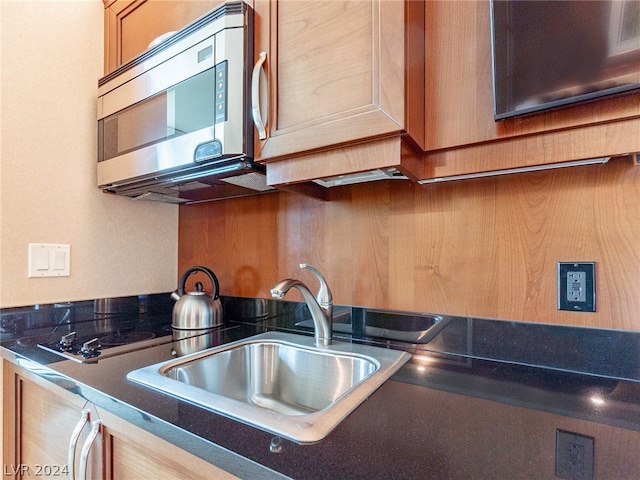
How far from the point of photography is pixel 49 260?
48.2 inches

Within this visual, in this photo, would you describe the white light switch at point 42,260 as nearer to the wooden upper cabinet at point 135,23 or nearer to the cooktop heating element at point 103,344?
the cooktop heating element at point 103,344

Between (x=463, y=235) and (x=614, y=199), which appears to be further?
(x=463, y=235)

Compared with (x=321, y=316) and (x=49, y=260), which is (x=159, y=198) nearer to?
(x=49, y=260)

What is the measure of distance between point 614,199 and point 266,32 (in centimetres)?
94

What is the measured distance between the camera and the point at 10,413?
1.06 metres

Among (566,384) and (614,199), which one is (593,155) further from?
(566,384)

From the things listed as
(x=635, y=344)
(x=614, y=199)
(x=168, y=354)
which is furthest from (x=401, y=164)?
(x=168, y=354)

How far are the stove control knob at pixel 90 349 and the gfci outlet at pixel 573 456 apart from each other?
102 cm

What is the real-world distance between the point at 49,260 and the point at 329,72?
1165 mm

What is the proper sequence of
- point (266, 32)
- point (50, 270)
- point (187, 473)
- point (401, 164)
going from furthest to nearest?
point (50, 270) → point (266, 32) → point (401, 164) → point (187, 473)

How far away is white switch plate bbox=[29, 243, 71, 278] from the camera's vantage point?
3.90 ft

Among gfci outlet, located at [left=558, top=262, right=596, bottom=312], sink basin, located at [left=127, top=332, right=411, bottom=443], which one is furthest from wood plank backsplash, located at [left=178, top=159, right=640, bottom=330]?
sink basin, located at [left=127, top=332, right=411, bottom=443]

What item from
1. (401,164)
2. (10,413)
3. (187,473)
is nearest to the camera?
(187,473)

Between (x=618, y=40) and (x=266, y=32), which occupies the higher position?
(x=266, y=32)
